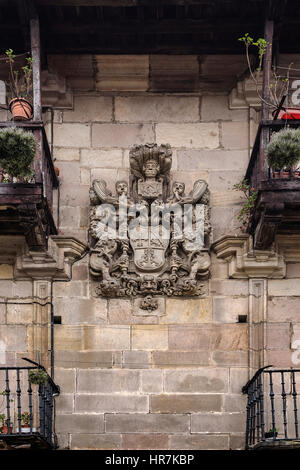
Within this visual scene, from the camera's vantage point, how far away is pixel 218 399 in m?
11.6

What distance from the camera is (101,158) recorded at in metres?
12.4

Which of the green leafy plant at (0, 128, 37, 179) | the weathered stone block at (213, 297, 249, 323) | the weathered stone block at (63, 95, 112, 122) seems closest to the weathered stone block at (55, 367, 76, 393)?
the weathered stone block at (213, 297, 249, 323)

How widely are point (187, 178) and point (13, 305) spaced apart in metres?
2.02

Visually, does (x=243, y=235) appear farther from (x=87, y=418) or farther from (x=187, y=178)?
(x=87, y=418)

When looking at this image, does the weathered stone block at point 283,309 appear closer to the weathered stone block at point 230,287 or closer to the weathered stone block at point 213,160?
the weathered stone block at point 230,287

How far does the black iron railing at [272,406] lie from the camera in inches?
424

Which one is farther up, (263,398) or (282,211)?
(282,211)

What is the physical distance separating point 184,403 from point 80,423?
0.93 m

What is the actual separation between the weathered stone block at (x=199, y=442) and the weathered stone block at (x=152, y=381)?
0.45m

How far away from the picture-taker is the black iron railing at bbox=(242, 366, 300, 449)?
35.4 feet

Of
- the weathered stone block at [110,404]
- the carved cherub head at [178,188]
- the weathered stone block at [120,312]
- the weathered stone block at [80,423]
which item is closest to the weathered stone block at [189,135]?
the carved cherub head at [178,188]
